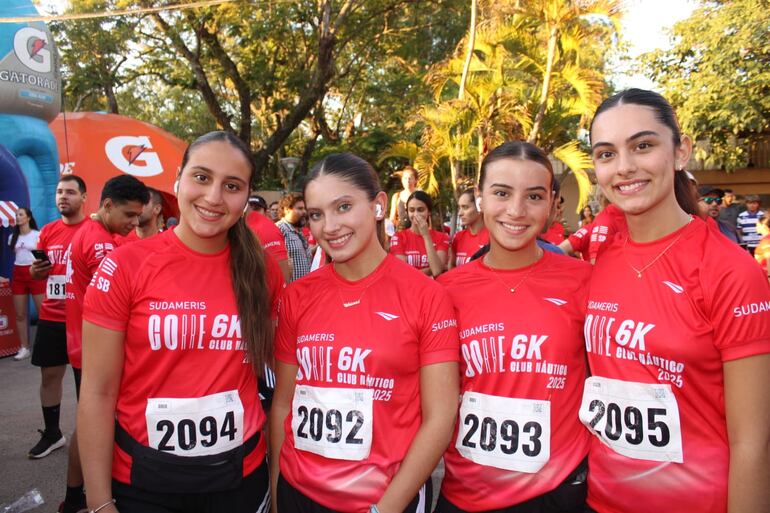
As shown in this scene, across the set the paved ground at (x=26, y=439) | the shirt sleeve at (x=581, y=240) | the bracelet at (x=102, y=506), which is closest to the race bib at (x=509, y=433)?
the bracelet at (x=102, y=506)

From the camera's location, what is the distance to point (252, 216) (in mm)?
5855

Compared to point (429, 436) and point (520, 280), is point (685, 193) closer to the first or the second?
point (520, 280)

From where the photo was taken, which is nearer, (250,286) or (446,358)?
(446,358)

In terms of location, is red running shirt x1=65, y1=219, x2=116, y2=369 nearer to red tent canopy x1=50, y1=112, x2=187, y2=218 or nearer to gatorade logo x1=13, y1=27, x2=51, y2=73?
gatorade logo x1=13, y1=27, x2=51, y2=73

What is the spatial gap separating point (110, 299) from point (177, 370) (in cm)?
34

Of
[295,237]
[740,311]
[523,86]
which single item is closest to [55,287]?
[295,237]

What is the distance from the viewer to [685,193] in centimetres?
221

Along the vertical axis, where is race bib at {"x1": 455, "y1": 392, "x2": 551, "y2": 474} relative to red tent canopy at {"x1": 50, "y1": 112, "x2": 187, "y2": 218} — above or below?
below

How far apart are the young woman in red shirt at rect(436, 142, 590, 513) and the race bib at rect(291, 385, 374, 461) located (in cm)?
36

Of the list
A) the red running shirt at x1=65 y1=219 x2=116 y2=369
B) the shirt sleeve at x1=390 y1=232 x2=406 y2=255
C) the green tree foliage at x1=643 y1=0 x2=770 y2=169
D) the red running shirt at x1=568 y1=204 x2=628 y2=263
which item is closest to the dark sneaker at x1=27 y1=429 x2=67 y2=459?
the red running shirt at x1=65 y1=219 x2=116 y2=369

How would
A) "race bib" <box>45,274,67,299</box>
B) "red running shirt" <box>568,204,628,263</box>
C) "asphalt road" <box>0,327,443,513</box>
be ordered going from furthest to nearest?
"race bib" <box>45,274,67,299</box> < "asphalt road" <box>0,327,443,513</box> < "red running shirt" <box>568,204,628,263</box>

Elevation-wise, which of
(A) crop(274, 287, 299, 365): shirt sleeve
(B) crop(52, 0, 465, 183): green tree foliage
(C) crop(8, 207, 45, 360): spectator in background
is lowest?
(C) crop(8, 207, 45, 360): spectator in background

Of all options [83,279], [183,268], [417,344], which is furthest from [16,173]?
[417,344]

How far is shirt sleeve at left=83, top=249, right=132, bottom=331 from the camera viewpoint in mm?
2064
